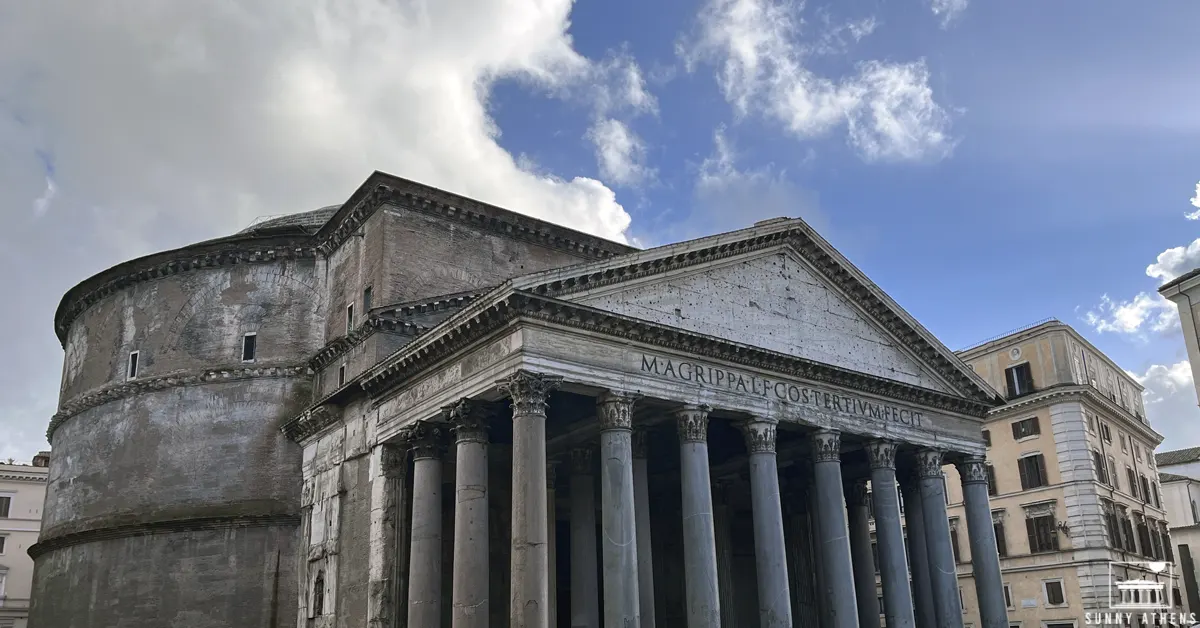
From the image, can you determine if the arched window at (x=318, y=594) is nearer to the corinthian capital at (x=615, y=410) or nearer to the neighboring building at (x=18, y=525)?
the corinthian capital at (x=615, y=410)

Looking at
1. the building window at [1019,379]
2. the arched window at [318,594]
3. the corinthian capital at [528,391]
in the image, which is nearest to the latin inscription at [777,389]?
the corinthian capital at [528,391]

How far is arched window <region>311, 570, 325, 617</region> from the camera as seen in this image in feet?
59.6

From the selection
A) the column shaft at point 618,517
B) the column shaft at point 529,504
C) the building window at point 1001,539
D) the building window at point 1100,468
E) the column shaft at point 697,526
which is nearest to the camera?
the column shaft at point 529,504

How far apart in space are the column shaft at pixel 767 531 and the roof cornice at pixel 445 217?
23.3ft

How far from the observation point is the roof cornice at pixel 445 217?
64.2ft

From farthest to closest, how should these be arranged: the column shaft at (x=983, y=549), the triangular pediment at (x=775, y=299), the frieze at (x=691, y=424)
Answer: the column shaft at (x=983, y=549), the frieze at (x=691, y=424), the triangular pediment at (x=775, y=299)

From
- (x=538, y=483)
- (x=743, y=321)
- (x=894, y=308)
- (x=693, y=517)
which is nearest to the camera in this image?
(x=538, y=483)

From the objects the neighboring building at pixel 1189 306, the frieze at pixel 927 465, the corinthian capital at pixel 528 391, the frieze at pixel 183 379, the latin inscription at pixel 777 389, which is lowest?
the frieze at pixel 927 465

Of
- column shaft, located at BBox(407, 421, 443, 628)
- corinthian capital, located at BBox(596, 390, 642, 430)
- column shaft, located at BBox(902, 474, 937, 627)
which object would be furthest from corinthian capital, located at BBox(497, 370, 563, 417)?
column shaft, located at BBox(902, 474, 937, 627)

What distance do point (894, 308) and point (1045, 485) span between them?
12484 millimetres

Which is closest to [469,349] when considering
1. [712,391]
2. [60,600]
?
[712,391]

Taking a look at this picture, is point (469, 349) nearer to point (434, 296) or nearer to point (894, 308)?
point (434, 296)

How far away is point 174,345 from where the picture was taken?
21.9 metres

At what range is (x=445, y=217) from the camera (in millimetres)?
20219
